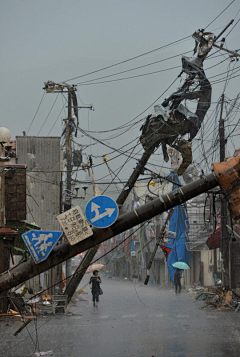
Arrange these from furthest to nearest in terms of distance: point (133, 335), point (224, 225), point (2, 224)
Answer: point (224, 225), point (2, 224), point (133, 335)

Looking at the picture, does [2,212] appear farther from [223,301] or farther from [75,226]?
[75,226]

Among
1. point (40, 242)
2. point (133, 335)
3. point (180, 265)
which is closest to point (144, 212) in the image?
point (40, 242)

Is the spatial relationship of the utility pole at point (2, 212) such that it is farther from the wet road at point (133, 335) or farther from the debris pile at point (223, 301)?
the debris pile at point (223, 301)

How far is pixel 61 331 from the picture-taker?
19.3 meters

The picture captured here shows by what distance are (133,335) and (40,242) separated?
750 centimetres

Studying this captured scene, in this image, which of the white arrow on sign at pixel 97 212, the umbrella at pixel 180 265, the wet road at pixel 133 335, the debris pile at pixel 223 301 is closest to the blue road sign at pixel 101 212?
the white arrow on sign at pixel 97 212

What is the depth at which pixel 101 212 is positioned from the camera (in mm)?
11523

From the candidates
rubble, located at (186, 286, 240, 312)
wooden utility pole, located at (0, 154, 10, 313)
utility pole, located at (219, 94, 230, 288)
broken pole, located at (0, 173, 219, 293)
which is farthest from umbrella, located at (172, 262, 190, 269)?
broken pole, located at (0, 173, 219, 293)

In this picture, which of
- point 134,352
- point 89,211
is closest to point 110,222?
point 89,211

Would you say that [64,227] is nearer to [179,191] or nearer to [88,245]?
[88,245]

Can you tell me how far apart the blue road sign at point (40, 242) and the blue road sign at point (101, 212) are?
759mm

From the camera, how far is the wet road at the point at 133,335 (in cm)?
1430

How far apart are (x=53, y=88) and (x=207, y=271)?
24.3 meters

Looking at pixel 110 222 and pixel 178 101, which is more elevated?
pixel 178 101
